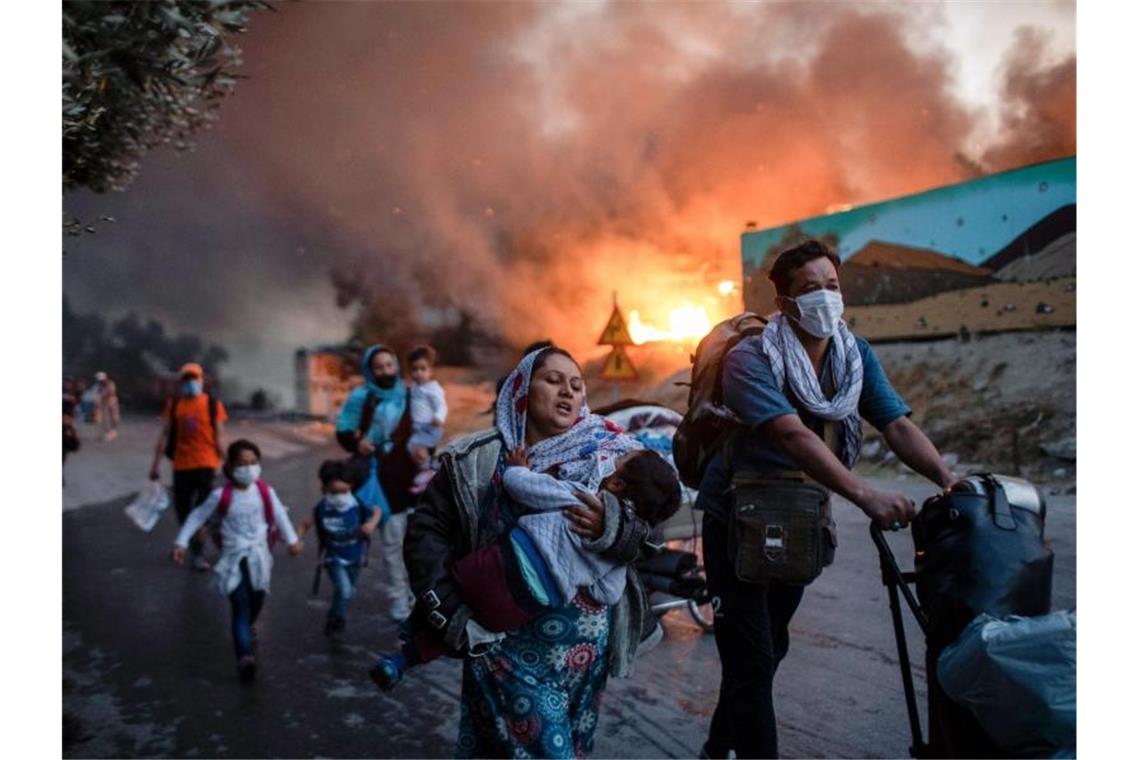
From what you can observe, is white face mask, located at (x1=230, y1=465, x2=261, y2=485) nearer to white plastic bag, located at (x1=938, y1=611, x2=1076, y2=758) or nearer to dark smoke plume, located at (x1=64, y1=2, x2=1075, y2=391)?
dark smoke plume, located at (x1=64, y1=2, x2=1075, y2=391)

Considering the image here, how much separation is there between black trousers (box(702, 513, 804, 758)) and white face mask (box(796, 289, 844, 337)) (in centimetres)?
67

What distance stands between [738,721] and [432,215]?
12.8ft

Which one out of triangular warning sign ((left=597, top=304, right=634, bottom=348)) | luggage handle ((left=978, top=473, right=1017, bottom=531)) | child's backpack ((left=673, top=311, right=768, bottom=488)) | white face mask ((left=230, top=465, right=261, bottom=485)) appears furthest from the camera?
white face mask ((left=230, top=465, right=261, bottom=485))

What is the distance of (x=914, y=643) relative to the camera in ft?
→ 14.1

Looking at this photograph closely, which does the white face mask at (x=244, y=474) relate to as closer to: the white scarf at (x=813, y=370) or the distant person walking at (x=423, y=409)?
the distant person walking at (x=423, y=409)

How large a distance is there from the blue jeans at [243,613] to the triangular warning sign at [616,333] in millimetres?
2114

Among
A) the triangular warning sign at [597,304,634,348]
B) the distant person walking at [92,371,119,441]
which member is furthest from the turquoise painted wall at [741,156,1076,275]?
the distant person walking at [92,371,119,441]

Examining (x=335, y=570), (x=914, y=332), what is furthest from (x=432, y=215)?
(x=914, y=332)

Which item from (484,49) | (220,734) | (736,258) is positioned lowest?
(220,734)

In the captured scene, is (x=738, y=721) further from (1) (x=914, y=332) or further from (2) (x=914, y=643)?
(1) (x=914, y=332)

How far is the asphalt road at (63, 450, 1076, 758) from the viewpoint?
3.68m

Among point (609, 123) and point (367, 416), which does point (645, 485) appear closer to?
point (609, 123)

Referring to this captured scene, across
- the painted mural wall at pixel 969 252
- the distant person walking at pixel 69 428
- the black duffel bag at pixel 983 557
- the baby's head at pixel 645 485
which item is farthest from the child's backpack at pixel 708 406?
the distant person walking at pixel 69 428

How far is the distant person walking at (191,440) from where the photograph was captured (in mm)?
6887
